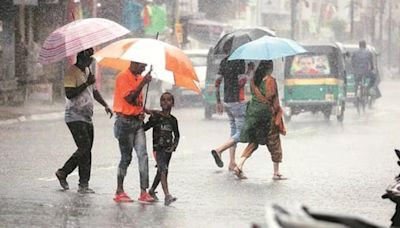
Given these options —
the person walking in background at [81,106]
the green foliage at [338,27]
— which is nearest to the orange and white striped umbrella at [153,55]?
the person walking in background at [81,106]

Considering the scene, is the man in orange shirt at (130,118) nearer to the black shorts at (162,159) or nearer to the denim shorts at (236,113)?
the black shorts at (162,159)

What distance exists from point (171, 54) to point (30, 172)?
154 inches

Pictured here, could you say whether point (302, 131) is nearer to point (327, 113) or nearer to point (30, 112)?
point (327, 113)

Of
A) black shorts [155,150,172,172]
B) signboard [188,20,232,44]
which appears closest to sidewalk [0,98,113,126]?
black shorts [155,150,172,172]

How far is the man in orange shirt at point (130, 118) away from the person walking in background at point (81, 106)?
0.48 m

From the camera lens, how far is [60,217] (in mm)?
9578

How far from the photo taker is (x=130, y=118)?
422 inches

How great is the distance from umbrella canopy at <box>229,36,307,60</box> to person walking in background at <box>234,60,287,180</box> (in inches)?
4.5

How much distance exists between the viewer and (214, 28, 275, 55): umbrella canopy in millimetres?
23438

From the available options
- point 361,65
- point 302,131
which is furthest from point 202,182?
point 361,65

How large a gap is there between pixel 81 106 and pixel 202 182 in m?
2.20

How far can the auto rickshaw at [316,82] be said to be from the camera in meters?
26.3

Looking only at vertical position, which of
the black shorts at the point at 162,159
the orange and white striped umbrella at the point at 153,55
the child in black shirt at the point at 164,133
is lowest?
the black shorts at the point at 162,159

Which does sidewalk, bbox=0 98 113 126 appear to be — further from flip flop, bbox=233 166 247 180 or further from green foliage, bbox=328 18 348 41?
green foliage, bbox=328 18 348 41
